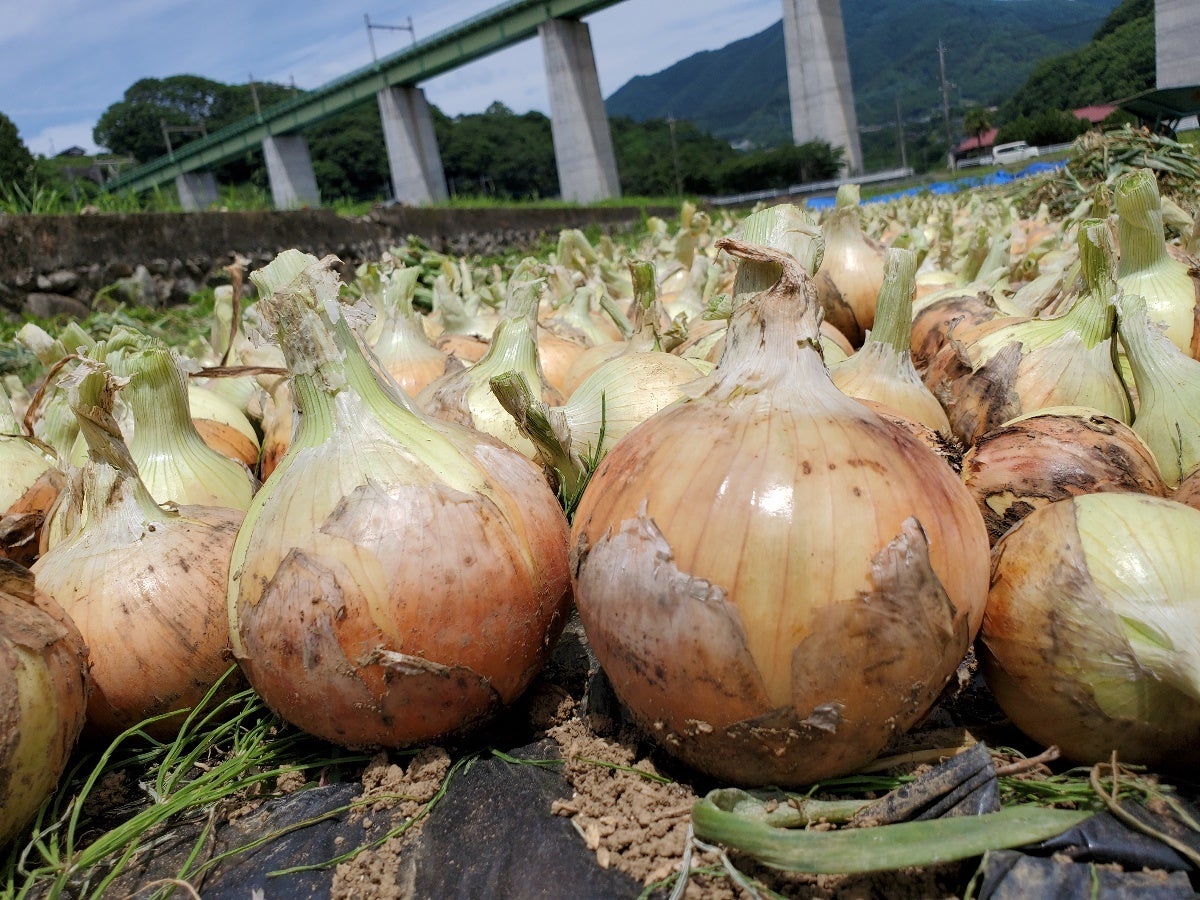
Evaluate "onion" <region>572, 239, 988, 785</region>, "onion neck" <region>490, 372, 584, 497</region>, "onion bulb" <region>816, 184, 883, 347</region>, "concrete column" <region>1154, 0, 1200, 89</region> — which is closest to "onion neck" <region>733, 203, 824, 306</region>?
"onion" <region>572, 239, 988, 785</region>

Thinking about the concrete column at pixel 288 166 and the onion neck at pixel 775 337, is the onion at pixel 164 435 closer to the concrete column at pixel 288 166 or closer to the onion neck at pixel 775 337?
the onion neck at pixel 775 337

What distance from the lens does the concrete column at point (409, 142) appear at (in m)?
30.9

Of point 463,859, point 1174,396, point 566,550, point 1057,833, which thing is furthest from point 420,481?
point 1174,396

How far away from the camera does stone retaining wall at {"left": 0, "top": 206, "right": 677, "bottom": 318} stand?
260 inches

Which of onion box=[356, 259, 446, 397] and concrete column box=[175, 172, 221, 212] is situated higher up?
concrete column box=[175, 172, 221, 212]

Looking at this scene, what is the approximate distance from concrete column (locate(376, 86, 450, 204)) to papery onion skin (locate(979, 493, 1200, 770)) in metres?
31.9

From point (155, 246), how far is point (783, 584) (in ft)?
28.1

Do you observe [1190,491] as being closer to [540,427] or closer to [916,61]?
[540,427]

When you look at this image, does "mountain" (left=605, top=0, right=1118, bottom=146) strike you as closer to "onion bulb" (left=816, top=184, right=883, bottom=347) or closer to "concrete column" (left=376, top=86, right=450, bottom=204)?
"concrete column" (left=376, top=86, right=450, bottom=204)

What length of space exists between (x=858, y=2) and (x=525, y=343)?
229 m

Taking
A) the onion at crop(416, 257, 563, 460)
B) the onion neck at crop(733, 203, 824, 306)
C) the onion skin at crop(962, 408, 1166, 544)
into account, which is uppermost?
the onion neck at crop(733, 203, 824, 306)

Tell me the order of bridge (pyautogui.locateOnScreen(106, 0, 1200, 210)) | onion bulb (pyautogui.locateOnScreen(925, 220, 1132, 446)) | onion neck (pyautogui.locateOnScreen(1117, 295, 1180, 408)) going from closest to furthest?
onion neck (pyautogui.locateOnScreen(1117, 295, 1180, 408)) → onion bulb (pyautogui.locateOnScreen(925, 220, 1132, 446)) → bridge (pyautogui.locateOnScreen(106, 0, 1200, 210))

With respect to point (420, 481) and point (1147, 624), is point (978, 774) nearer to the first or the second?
point (1147, 624)

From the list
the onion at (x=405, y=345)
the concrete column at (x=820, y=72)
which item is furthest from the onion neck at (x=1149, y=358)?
the concrete column at (x=820, y=72)
